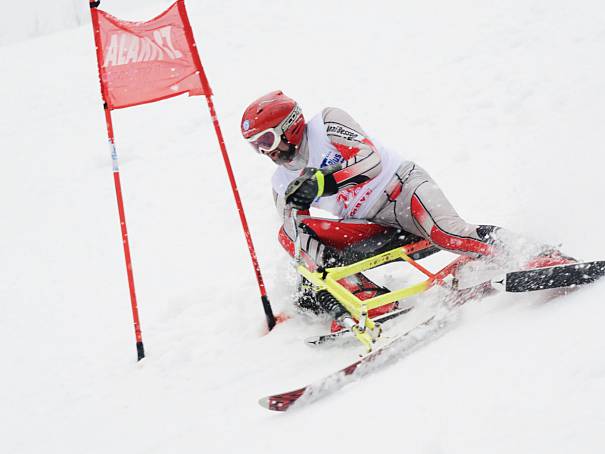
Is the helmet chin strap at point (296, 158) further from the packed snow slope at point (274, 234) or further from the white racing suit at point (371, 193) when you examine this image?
the packed snow slope at point (274, 234)

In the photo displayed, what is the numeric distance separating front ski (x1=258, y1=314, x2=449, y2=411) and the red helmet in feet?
5.93

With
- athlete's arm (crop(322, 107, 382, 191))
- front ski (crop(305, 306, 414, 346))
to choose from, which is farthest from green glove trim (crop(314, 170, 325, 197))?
front ski (crop(305, 306, 414, 346))

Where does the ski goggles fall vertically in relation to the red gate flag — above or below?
below

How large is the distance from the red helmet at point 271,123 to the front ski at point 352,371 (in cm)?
181

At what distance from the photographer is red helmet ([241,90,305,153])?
4.76m

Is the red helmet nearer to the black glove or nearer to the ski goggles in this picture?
the ski goggles

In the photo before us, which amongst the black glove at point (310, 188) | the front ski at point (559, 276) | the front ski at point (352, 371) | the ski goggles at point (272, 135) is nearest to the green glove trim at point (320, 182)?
the black glove at point (310, 188)

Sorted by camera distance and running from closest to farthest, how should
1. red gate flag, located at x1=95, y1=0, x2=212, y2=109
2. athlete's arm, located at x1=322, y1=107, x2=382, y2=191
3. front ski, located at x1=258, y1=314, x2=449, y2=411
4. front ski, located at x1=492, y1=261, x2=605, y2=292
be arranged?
front ski, located at x1=492, y1=261, x2=605, y2=292 → front ski, located at x1=258, y1=314, x2=449, y2=411 → athlete's arm, located at x1=322, y1=107, x2=382, y2=191 → red gate flag, located at x1=95, y1=0, x2=212, y2=109

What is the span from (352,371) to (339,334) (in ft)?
2.69

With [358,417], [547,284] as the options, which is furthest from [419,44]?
[358,417]

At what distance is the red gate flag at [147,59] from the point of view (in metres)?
5.44

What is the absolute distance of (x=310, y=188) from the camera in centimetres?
438

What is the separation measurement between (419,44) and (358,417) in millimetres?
9369

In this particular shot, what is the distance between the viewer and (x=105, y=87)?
17.8ft
